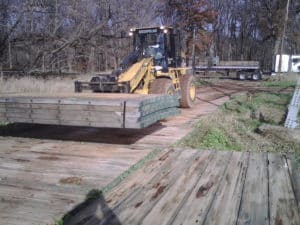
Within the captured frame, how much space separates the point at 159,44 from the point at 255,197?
7.02 meters

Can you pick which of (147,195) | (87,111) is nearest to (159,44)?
(87,111)

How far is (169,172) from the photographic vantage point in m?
4.57

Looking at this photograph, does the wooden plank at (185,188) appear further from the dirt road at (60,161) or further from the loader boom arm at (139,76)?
the loader boom arm at (139,76)

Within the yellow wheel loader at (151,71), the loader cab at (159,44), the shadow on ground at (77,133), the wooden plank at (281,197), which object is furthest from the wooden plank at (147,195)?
the loader cab at (159,44)

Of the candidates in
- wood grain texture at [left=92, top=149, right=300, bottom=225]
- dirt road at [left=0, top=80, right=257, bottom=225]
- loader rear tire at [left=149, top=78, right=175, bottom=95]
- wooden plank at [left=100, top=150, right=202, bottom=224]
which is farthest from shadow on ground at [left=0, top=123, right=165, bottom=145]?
wooden plank at [left=100, top=150, right=202, bottom=224]

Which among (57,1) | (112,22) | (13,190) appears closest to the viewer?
(13,190)

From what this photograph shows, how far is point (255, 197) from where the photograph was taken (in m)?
3.69

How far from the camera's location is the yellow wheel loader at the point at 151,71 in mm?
8641

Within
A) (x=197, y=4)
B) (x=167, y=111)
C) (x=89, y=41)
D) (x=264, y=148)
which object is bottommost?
(x=264, y=148)

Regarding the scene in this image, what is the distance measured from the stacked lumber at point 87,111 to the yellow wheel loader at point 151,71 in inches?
96.4

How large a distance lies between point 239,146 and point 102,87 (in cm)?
351

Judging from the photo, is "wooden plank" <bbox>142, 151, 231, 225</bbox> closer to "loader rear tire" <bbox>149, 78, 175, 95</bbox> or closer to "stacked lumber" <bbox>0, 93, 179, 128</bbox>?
"stacked lumber" <bbox>0, 93, 179, 128</bbox>

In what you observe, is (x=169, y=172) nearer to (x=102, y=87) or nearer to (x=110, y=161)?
(x=110, y=161)

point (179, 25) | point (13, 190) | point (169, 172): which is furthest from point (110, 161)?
point (179, 25)
